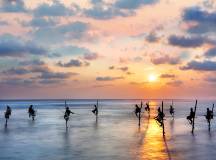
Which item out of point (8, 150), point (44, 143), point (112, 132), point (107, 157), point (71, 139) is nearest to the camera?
point (107, 157)

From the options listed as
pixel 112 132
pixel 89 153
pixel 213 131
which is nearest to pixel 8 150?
pixel 89 153

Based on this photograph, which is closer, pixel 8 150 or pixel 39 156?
pixel 39 156

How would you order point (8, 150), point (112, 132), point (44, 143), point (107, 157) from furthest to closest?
point (112, 132), point (44, 143), point (8, 150), point (107, 157)

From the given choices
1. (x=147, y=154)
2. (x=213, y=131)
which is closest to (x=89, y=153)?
(x=147, y=154)

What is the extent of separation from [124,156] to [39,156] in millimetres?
7071

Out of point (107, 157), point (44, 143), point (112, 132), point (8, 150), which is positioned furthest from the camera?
point (112, 132)

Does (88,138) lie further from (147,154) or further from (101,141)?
(147,154)

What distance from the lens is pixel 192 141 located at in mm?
42031

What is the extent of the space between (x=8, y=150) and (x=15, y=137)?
10018 millimetres

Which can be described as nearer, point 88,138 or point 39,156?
point 39,156

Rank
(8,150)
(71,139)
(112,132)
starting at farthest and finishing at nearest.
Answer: (112,132) → (71,139) → (8,150)

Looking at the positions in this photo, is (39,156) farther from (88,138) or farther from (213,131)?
(213,131)

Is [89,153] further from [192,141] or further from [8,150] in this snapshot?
[192,141]

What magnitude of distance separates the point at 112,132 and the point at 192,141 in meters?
11.8
